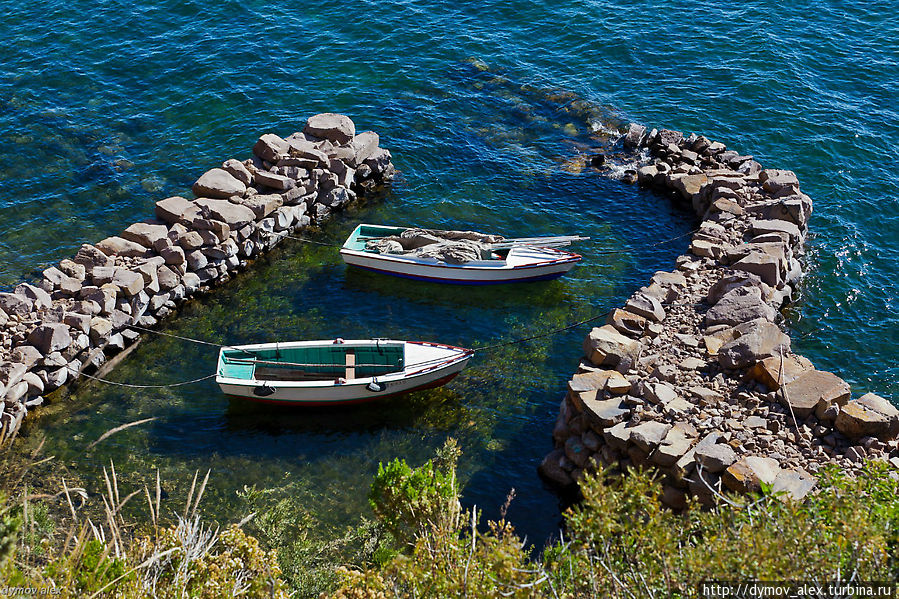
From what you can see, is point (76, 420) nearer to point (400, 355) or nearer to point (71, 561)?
point (400, 355)

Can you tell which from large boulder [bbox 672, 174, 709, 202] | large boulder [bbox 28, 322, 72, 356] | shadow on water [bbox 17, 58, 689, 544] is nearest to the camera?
shadow on water [bbox 17, 58, 689, 544]

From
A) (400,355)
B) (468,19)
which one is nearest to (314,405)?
(400,355)

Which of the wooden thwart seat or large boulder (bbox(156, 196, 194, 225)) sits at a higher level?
large boulder (bbox(156, 196, 194, 225))

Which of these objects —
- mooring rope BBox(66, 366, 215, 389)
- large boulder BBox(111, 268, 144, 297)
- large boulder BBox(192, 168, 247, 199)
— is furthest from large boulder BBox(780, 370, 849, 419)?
large boulder BBox(192, 168, 247, 199)

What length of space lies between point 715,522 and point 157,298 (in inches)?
1053

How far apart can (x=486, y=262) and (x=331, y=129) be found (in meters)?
12.2

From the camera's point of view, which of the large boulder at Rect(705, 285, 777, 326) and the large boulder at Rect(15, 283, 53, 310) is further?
the large boulder at Rect(15, 283, 53, 310)

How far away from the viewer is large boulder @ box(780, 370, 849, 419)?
26.2 meters

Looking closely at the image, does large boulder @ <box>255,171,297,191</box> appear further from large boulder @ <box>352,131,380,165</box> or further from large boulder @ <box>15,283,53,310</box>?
large boulder @ <box>15,283,53,310</box>

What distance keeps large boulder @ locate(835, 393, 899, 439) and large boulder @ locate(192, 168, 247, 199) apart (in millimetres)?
27646

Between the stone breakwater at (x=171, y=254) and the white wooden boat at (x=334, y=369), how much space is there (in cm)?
545

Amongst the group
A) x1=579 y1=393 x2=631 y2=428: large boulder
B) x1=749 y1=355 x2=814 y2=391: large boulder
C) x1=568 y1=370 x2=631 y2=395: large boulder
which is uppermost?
x1=749 y1=355 x2=814 y2=391: large boulder

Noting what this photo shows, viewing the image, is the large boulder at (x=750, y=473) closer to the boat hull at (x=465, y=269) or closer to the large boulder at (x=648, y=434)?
the large boulder at (x=648, y=434)

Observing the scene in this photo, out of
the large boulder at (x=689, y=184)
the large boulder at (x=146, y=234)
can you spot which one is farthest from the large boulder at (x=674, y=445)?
the large boulder at (x=146, y=234)
